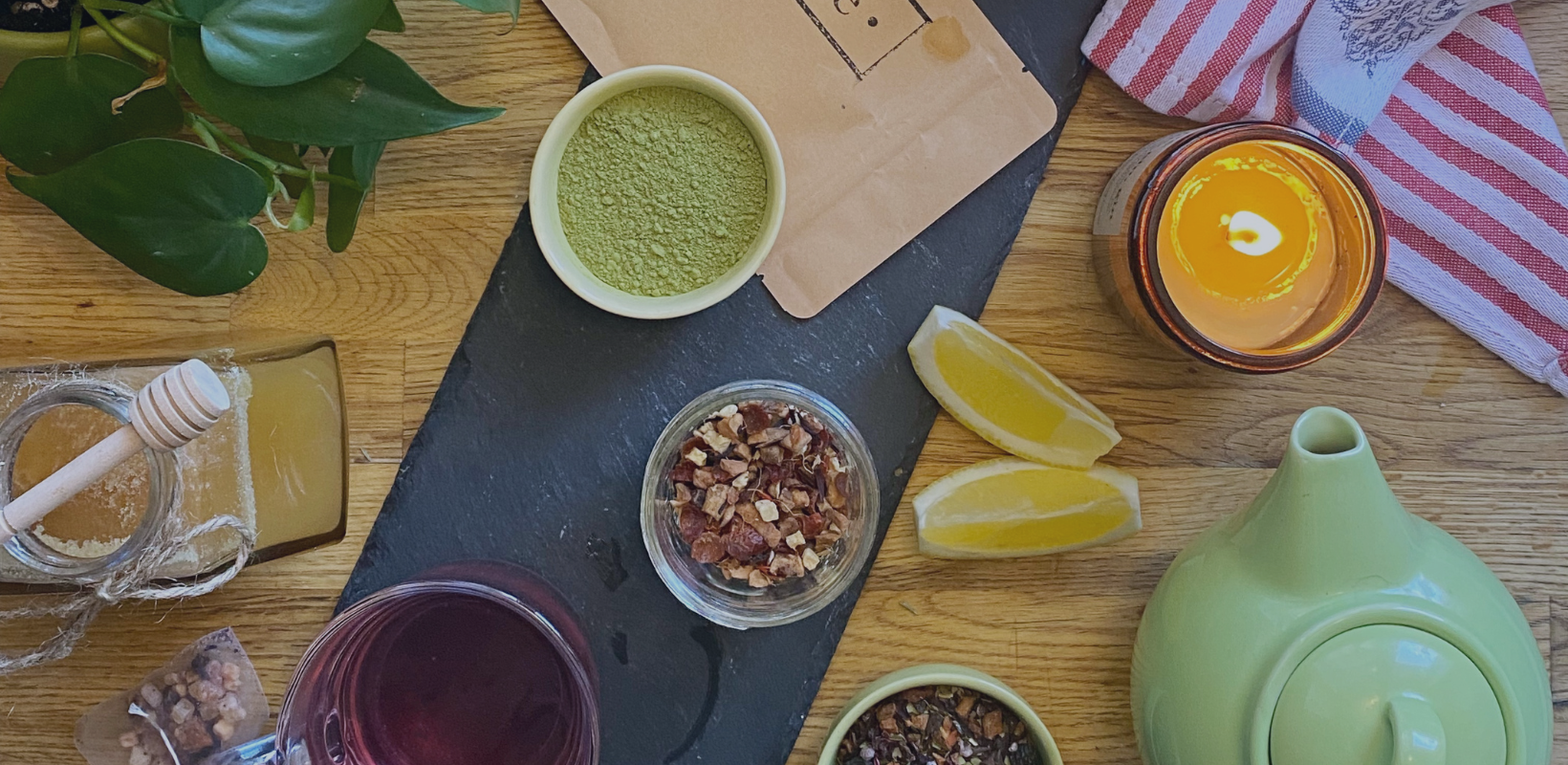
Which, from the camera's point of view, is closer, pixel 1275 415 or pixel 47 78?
pixel 47 78

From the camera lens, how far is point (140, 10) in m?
0.59

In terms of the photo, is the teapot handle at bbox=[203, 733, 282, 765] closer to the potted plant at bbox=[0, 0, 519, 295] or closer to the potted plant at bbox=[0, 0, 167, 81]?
the potted plant at bbox=[0, 0, 519, 295]

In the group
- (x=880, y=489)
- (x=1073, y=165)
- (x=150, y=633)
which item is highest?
(x=1073, y=165)

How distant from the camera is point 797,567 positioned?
0.74m

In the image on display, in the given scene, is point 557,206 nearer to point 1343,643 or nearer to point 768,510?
point 768,510

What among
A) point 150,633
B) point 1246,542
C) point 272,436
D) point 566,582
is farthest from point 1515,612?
point 150,633

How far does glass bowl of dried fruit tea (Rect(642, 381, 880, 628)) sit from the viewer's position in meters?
0.74

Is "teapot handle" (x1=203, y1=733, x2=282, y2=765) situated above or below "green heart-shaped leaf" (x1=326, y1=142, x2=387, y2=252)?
below

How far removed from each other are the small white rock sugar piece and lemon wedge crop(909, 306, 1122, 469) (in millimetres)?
144

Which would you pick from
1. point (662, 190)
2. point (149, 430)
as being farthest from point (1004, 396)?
point (149, 430)

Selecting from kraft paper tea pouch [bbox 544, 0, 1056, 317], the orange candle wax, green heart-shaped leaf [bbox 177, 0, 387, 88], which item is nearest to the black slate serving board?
kraft paper tea pouch [bbox 544, 0, 1056, 317]

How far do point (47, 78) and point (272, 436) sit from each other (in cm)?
24

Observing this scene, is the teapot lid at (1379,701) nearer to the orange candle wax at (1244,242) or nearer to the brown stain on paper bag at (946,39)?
the orange candle wax at (1244,242)

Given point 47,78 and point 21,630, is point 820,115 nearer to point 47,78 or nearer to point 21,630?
point 47,78
